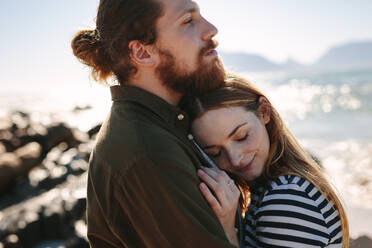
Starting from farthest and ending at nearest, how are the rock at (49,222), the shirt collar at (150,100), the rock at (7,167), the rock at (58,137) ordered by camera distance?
the rock at (58,137)
the rock at (7,167)
the rock at (49,222)
the shirt collar at (150,100)

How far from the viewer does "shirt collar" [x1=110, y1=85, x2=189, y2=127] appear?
2053 millimetres

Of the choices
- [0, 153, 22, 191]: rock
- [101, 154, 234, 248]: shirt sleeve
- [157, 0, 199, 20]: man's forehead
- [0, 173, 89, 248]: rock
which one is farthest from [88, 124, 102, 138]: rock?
[101, 154, 234, 248]: shirt sleeve

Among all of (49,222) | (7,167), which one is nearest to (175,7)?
(49,222)

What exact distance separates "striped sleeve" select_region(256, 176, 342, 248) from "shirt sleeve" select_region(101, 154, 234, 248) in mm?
393

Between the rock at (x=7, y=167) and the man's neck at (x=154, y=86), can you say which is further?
the rock at (x=7, y=167)

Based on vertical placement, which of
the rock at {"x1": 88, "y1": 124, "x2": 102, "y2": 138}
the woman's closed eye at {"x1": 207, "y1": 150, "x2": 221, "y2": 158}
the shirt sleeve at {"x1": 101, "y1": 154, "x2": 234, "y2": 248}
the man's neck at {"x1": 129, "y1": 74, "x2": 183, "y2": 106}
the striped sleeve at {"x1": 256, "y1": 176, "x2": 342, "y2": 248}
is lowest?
the striped sleeve at {"x1": 256, "y1": 176, "x2": 342, "y2": 248}

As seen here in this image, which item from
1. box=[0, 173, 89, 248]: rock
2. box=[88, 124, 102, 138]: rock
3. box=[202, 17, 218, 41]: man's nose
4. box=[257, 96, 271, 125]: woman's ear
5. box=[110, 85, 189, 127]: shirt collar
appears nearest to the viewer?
box=[110, 85, 189, 127]: shirt collar

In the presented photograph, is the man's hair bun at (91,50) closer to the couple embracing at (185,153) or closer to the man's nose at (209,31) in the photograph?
the couple embracing at (185,153)

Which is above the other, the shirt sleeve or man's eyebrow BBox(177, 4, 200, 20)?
man's eyebrow BBox(177, 4, 200, 20)

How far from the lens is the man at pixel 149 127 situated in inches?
64.0

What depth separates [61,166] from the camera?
303 inches

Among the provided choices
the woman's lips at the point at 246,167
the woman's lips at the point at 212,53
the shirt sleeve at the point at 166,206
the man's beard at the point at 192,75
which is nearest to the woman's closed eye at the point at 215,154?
the woman's lips at the point at 246,167

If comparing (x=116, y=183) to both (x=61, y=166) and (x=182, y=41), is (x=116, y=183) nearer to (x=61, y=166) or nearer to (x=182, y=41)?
(x=182, y=41)

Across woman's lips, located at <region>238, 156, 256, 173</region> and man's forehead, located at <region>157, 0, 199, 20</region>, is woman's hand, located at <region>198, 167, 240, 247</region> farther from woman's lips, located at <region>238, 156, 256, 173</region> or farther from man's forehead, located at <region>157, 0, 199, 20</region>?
man's forehead, located at <region>157, 0, 199, 20</region>
